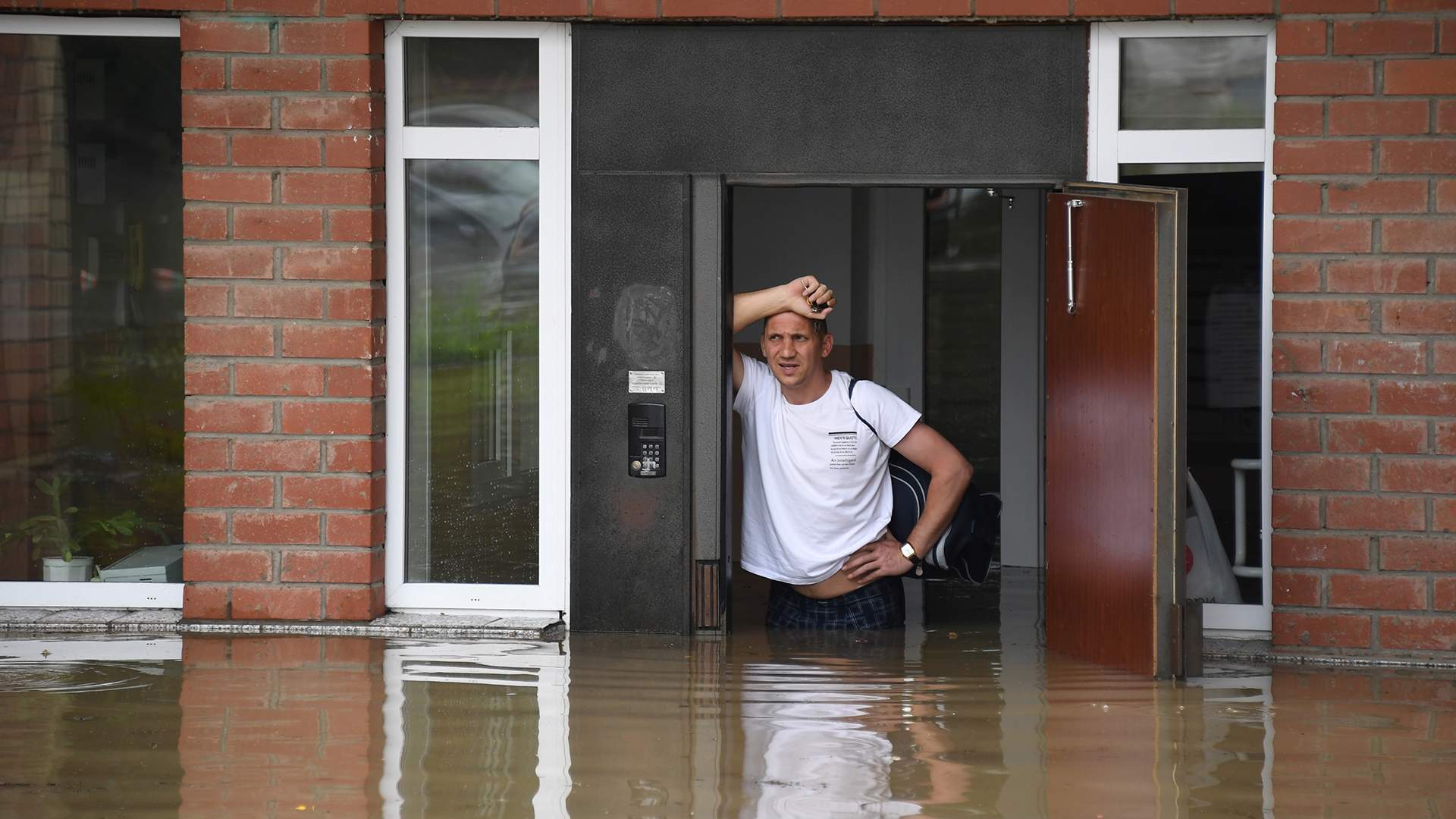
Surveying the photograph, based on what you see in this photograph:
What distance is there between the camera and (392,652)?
6.02m

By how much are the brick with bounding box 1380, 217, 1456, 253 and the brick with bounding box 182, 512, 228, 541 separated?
15.2 feet

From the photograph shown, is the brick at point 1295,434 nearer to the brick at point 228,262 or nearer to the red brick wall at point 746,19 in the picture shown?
the red brick wall at point 746,19

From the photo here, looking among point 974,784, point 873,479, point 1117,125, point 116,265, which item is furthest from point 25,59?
point 974,784

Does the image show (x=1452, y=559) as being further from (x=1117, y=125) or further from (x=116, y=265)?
(x=116, y=265)

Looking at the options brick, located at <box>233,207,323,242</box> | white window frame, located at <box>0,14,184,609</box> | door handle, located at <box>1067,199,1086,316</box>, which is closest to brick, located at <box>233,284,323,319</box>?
brick, located at <box>233,207,323,242</box>

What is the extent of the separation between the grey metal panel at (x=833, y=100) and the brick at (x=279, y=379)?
136 cm

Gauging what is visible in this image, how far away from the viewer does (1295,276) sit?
237 inches

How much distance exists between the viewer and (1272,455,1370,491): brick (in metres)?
6.02

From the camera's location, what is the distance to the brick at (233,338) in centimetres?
636

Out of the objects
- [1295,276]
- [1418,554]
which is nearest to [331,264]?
[1295,276]

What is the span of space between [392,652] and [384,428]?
3.19 feet

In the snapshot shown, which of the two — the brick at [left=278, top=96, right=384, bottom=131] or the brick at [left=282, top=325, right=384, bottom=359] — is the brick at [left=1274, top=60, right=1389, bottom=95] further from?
the brick at [left=282, top=325, right=384, bottom=359]

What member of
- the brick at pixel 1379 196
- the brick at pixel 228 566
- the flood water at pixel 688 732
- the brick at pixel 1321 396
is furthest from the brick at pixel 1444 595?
the brick at pixel 228 566

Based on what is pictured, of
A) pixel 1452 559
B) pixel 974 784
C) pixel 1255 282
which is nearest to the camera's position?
pixel 974 784
